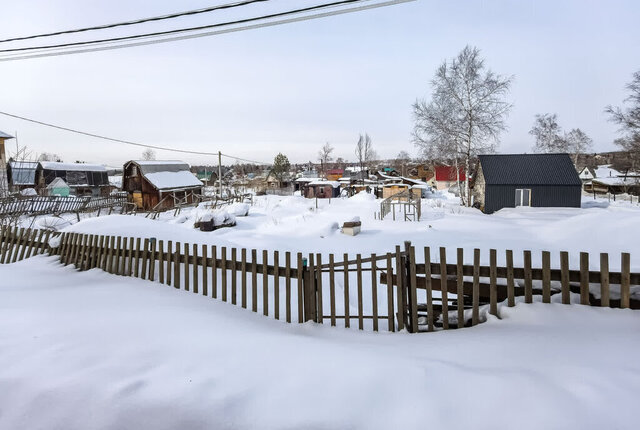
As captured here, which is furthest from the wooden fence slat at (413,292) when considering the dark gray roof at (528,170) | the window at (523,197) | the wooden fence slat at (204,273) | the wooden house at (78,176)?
the wooden house at (78,176)

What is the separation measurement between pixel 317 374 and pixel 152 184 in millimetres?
39787

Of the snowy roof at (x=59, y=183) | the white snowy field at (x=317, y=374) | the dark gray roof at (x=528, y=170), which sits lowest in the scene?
the white snowy field at (x=317, y=374)

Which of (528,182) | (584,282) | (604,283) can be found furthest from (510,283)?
(528,182)

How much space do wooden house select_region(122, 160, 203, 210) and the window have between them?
3087 centimetres

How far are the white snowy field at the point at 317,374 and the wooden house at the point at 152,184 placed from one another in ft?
117

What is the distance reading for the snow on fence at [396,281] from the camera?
12.0 ft

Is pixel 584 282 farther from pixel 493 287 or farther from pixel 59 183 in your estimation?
pixel 59 183

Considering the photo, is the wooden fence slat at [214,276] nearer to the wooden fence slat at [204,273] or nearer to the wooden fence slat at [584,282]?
the wooden fence slat at [204,273]

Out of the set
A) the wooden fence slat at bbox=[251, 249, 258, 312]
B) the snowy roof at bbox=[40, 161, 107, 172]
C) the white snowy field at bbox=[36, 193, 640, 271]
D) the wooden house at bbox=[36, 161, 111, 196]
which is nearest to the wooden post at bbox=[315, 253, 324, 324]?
the wooden fence slat at bbox=[251, 249, 258, 312]

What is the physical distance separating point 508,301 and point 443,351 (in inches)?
47.1

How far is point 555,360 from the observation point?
9.21ft

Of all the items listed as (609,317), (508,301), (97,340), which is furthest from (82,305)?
(609,317)

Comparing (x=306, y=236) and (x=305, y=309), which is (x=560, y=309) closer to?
(x=305, y=309)

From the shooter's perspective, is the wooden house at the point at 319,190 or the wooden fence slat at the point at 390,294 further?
the wooden house at the point at 319,190
